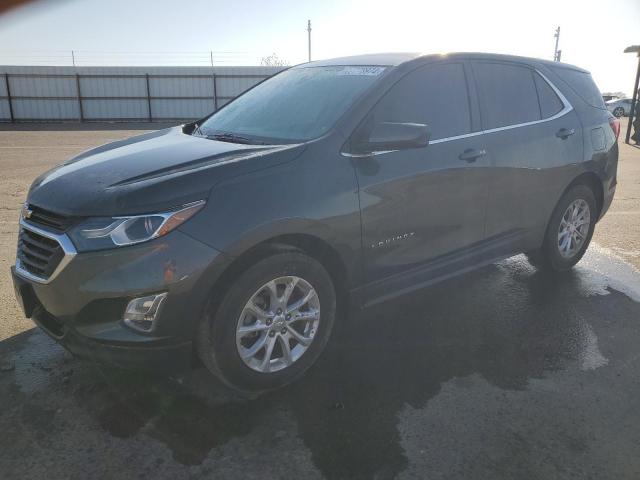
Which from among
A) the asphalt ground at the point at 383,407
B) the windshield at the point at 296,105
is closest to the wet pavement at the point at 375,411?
the asphalt ground at the point at 383,407

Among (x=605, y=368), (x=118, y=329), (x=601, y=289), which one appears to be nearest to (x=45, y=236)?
(x=118, y=329)

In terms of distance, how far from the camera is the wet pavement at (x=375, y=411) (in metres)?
2.34

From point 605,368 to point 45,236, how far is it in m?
3.20

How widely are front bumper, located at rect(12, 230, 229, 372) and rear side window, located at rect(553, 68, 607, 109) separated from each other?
356 centimetres

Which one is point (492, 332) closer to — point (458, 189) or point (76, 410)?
point (458, 189)

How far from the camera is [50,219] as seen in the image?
8.39ft

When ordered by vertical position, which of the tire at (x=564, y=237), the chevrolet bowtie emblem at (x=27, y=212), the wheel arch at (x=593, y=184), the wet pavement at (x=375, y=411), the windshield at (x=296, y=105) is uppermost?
the windshield at (x=296, y=105)

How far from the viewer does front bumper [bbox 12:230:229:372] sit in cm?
233

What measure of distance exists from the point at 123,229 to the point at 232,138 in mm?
1164

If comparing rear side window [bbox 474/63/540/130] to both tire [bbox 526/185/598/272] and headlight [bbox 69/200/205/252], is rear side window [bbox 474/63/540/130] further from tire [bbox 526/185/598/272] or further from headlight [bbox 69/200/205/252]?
headlight [bbox 69/200/205/252]

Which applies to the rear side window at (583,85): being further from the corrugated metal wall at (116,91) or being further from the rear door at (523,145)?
the corrugated metal wall at (116,91)

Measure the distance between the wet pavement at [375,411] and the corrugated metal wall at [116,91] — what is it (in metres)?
24.5

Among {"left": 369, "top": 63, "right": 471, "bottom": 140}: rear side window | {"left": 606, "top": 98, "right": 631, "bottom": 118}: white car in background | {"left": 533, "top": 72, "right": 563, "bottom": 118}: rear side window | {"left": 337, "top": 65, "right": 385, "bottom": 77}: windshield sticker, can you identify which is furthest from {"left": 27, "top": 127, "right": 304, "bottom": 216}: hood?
{"left": 606, "top": 98, "right": 631, "bottom": 118}: white car in background

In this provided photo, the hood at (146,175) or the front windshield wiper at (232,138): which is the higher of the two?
the front windshield wiper at (232,138)
